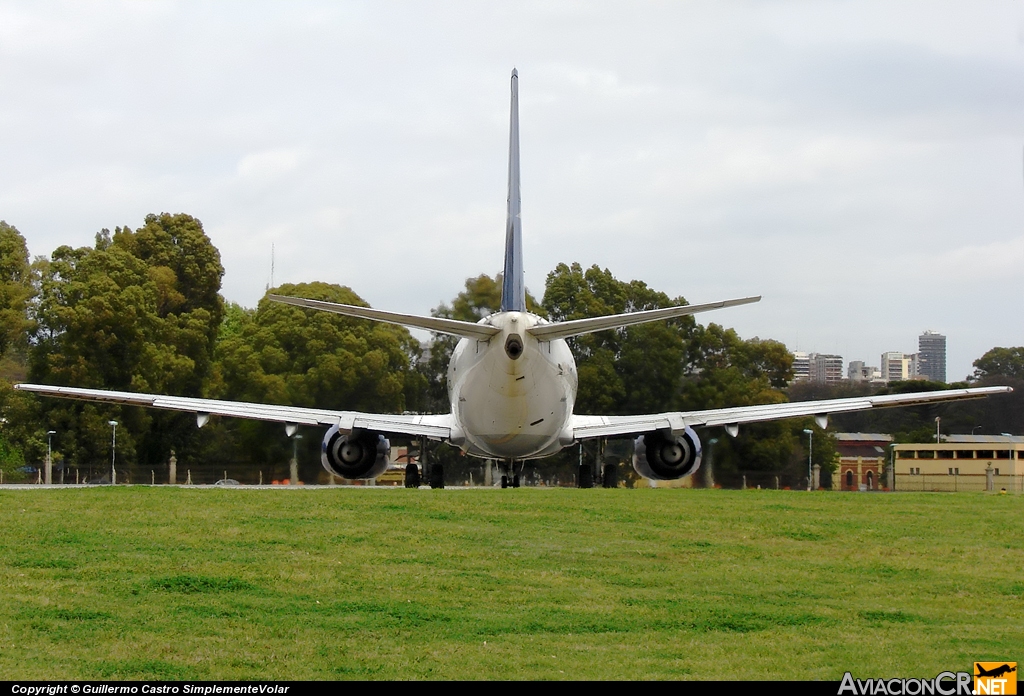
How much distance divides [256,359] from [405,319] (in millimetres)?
32202

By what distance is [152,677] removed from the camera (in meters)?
8.38

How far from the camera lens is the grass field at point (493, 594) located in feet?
29.7

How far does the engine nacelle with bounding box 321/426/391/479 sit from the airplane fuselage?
3457 mm

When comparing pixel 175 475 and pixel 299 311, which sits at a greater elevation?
pixel 299 311

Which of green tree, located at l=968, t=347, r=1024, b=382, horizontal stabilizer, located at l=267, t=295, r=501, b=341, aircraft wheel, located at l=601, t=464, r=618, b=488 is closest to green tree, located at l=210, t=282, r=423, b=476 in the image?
aircraft wheel, located at l=601, t=464, r=618, b=488

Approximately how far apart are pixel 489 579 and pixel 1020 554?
7949 millimetres

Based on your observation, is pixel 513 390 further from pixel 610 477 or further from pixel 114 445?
pixel 114 445

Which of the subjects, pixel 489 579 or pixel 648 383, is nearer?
pixel 489 579

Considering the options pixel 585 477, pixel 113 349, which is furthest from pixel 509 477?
pixel 113 349

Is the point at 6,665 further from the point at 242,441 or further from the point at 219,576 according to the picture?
the point at 242,441

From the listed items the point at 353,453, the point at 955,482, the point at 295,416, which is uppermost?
the point at 295,416

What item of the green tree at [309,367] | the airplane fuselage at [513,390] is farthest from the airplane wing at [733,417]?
the green tree at [309,367]

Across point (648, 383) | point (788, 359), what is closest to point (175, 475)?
point (648, 383)

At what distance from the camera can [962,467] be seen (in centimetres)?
5212
